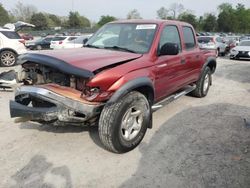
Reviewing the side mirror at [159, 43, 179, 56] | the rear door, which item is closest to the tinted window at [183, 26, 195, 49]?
the rear door

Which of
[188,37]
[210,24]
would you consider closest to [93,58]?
[188,37]

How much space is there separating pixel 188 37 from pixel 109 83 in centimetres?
314

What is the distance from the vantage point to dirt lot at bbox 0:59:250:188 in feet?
11.6

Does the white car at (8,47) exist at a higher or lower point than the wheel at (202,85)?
higher

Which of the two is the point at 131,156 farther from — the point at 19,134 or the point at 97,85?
the point at 19,134

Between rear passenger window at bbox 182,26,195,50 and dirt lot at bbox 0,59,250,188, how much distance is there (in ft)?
4.90

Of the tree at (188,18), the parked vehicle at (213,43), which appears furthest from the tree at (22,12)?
the parked vehicle at (213,43)

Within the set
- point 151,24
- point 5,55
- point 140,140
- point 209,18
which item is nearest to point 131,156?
point 140,140

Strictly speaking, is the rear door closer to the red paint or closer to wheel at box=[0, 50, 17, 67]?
the red paint

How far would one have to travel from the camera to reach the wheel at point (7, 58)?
12555 mm

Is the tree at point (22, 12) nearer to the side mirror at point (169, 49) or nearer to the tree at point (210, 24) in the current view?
the tree at point (210, 24)

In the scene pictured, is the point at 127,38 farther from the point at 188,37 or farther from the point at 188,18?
the point at 188,18

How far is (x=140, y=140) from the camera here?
4441 mm

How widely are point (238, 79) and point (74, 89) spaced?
823 cm
